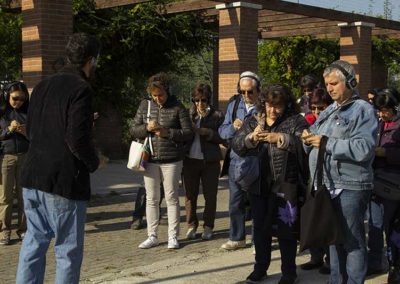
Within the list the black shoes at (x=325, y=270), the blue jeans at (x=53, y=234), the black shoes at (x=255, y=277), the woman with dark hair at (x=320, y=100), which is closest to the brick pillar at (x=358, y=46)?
the woman with dark hair at (x=320, y=100)

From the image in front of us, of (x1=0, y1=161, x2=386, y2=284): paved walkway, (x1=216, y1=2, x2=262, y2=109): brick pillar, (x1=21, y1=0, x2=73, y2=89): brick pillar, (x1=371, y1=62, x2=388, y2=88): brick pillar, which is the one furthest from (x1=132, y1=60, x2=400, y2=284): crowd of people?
(x1=371, y1=62, x2=388, y2=88): brick pillar

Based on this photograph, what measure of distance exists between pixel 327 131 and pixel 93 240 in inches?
146

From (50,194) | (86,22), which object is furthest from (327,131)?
(86,22)

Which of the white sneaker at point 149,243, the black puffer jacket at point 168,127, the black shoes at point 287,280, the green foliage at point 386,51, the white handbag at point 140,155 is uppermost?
the green foliage at point 386,51

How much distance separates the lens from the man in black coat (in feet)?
12.3

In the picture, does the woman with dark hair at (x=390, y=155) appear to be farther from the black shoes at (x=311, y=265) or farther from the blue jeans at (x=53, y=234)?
the blue jeans at (x=53, y=234)

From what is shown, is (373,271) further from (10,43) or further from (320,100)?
(10,43)

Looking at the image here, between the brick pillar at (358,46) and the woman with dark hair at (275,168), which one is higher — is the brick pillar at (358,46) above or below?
above

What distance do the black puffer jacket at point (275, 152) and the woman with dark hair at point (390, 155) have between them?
733 mm

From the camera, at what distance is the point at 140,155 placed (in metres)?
6.30

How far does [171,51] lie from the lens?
16016 millimetres

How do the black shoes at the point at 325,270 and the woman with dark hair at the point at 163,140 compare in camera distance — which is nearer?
the black shoes at the point at 325,270

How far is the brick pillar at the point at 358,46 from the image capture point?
1492 centimetres

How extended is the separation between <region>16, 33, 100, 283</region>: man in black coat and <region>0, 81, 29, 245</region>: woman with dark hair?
9.63ft
